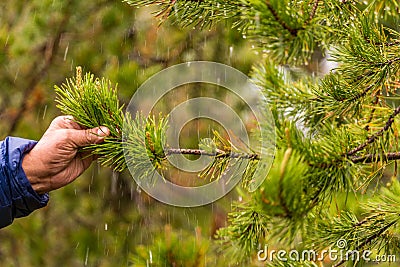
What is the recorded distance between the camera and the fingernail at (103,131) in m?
0.99

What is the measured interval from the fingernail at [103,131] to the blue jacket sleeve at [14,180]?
34 cm

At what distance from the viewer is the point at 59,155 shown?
1.16 m

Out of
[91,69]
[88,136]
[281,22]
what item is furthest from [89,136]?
[91,69]

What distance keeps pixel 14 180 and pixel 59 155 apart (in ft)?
0.57

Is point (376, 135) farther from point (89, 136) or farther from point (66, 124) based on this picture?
point (66, 124)

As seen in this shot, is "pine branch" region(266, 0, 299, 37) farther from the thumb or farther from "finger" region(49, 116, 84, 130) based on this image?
"finger" region(49, 116, 84, 130)

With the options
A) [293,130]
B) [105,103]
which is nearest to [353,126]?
[293,130]

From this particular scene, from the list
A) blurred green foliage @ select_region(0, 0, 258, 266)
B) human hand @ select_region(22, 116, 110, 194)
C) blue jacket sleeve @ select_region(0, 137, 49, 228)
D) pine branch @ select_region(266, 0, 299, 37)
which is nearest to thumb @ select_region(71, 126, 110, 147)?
human hand @ select_region(22, 116, 110, 194)

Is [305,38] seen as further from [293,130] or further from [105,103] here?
[105,103]

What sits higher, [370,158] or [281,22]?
[281,22]

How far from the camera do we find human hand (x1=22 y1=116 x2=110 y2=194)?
1058mm

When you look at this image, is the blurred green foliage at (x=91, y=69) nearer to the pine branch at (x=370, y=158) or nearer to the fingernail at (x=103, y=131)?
the fingernail at (x=103, y=131)

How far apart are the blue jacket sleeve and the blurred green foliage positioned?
1206 millimetres

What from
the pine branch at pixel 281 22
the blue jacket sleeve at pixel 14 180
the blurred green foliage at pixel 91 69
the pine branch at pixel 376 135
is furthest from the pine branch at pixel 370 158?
the blurred green foliage at pixel 91 69
